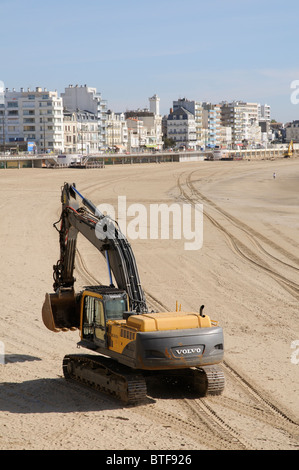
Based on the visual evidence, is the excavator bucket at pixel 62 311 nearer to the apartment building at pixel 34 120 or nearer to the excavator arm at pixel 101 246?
the excavator arm at pixel 101 246

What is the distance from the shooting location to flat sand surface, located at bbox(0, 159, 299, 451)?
38.3 ft

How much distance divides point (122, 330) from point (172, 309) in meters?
7.50

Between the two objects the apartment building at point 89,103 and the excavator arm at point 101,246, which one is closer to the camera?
the excavator arm at point 101,246

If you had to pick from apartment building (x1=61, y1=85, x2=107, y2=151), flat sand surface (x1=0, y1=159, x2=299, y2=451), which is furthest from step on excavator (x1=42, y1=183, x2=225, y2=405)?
apartment building (x1=61, y1=85, x2=107, y2=151)

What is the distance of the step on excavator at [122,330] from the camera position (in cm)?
1230

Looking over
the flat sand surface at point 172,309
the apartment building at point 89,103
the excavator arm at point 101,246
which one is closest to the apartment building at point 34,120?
the apartment building at point 89,103

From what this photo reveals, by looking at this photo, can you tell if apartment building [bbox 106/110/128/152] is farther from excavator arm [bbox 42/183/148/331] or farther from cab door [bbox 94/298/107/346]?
cab door [bbox 94/298/107/346]

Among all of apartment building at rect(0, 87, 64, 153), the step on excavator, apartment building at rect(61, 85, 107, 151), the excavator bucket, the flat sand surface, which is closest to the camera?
the flat sand surface

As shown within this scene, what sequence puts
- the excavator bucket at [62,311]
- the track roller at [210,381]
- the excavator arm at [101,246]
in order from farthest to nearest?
the excavator bucket at [62,311], the excavator arm at [101,246], the track roller at [210,381]

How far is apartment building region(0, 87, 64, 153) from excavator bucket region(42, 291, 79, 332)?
139 meters

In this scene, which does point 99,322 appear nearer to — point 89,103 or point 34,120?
point 34,120

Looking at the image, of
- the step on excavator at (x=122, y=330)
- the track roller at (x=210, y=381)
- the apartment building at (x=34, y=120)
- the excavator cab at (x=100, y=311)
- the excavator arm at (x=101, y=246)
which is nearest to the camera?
the step on excavator at (x=122, y=330)

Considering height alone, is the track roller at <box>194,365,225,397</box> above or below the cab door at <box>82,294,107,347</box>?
below

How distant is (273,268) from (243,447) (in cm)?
1596
